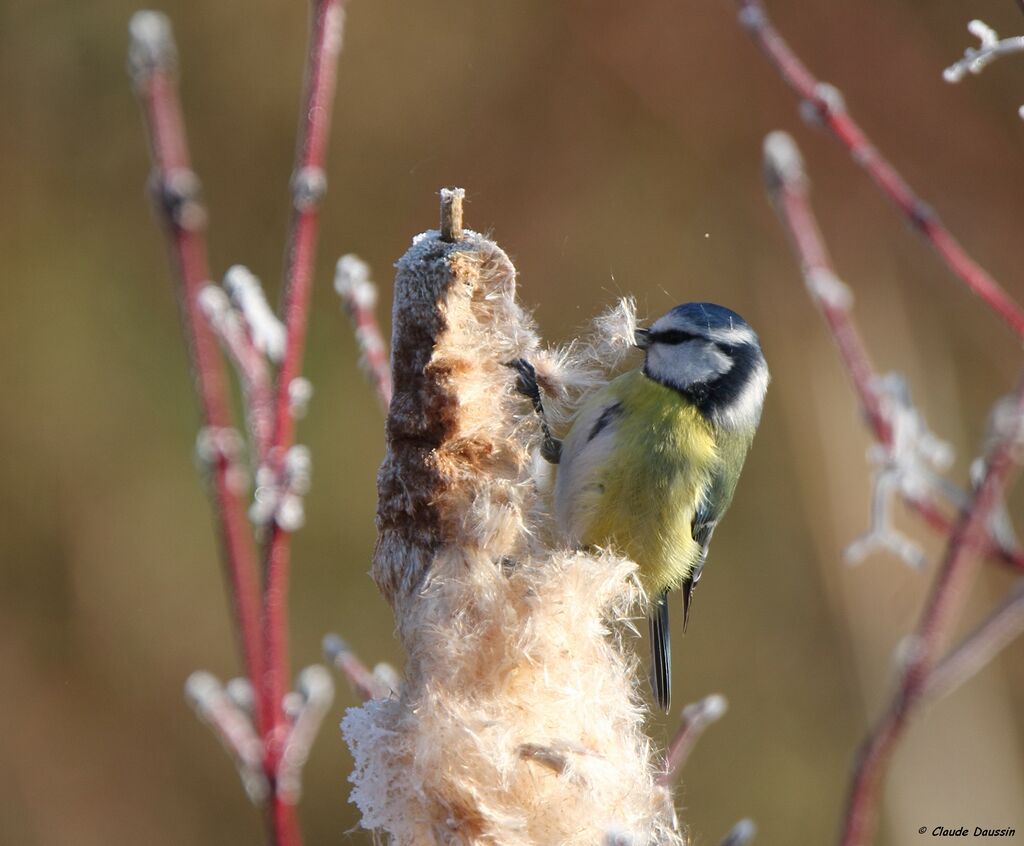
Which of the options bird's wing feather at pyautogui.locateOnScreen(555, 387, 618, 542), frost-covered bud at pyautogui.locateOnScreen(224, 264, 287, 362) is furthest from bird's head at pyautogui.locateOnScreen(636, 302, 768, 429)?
frost-covered bud at pyautogui.locateOnScreen(224, 264, 287, 362)

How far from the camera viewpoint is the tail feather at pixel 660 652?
1907 mm

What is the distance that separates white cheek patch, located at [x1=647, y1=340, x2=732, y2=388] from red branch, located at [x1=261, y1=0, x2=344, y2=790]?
984 millimetres

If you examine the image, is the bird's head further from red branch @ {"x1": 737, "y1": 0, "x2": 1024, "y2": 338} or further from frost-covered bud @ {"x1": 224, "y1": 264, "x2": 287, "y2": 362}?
frost-covered bud @ {"x1": 224, "y1": 264, "x2": 287, "y2": 362}

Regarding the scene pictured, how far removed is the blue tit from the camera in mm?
1751

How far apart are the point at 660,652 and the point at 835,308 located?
109 cm

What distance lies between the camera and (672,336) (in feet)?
5.91

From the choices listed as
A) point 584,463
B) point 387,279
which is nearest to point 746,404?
point 584,463

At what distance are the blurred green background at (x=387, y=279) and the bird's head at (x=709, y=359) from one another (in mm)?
1692

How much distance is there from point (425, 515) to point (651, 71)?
10.1 feet

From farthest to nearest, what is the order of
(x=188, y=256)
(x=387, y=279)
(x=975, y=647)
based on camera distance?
(x=387, y=279) < (x=188, y=256) < (x=975, y=647)

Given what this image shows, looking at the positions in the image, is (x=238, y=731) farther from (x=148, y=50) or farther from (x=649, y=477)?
(x=649, y=477)

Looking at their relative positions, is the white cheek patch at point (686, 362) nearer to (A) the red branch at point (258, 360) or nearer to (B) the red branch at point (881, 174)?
(B) the red branch at point (881, 174)

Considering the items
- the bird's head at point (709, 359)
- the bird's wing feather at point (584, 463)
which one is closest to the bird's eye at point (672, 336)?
the bird's head at point (709, 359)

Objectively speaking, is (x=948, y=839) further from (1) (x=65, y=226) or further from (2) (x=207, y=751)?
(1) (x=65, y=226)
